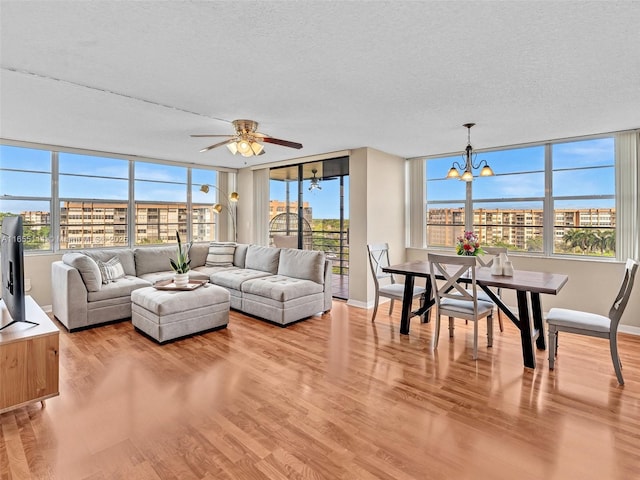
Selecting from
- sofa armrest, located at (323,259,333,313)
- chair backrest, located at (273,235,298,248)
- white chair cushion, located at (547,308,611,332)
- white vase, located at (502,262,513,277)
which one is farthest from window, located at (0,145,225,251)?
white chair cushion, located at (547,308,611,332)

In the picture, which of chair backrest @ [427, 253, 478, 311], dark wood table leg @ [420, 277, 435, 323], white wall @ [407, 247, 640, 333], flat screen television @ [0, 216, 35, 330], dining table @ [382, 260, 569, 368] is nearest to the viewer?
flat screen television @ [0, 216, 35, 330]

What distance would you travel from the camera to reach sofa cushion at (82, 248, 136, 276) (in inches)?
198

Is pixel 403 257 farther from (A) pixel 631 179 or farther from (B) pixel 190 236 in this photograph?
(B) pixel 190 236

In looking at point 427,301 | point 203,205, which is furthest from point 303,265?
point 203,205

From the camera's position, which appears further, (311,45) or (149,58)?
(149,58)

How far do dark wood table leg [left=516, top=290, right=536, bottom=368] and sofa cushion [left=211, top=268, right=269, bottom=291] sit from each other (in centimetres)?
348

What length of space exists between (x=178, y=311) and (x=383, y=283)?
3.23m

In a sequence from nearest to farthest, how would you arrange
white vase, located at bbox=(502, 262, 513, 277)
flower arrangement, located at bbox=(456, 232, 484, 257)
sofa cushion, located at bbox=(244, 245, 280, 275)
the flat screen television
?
1. the flat screen television
2. white vase, located at bbox=(502, 262, 513, 277)
3. flower arrangement, located at bbox=(456, 232, 484, 257)
4. sofa cushion, located at bbox=(244, 245, 280, 275)

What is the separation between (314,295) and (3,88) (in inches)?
151

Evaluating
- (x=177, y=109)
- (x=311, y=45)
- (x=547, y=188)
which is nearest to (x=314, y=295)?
(x=177, y=109)

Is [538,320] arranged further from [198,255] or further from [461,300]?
[198,255]

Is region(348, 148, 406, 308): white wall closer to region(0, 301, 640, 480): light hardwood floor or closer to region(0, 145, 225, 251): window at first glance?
region(0, 301, 640, 480): light hardwood floor

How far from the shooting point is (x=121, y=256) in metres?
5.29

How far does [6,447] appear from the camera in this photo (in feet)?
6.64
